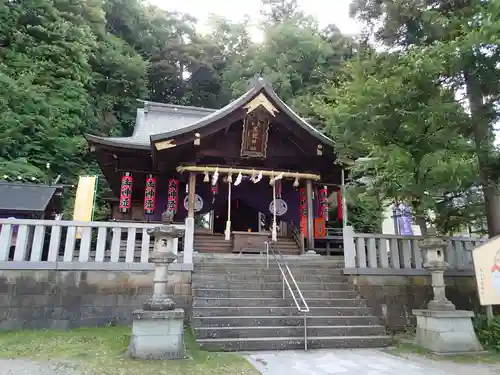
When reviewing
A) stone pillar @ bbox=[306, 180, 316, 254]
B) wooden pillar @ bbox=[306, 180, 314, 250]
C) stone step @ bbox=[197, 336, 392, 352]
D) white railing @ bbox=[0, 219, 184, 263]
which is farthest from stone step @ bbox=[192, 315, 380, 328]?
wooden pillar @ bbox=[306, 180, 314, 250]

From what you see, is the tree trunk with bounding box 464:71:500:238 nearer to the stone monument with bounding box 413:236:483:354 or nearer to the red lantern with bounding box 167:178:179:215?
the stone monument with bounding box 413:236:483:354

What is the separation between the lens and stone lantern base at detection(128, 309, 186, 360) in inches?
210

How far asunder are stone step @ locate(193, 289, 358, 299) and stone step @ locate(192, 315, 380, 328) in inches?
27.0

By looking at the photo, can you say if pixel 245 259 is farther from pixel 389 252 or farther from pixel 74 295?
pixel 74 295

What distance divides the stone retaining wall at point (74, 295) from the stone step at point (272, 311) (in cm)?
84

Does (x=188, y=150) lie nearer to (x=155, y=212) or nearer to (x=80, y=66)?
(x=155, y=212)

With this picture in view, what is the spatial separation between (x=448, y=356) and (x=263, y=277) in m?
3.68

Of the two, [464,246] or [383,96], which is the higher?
[383,96]

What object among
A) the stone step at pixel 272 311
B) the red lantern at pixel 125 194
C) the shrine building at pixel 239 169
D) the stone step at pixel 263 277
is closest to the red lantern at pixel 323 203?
the shrine building at pixel 239 169

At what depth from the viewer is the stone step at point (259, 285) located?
762 cm

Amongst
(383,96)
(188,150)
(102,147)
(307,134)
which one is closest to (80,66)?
(102,147)

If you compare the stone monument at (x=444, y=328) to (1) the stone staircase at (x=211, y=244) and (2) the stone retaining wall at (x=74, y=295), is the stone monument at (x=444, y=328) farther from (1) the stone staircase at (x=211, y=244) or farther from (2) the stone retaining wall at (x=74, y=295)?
(1) the stone staircase at (x=211, y=244)

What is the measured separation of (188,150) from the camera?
11.6 meters

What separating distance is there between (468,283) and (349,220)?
9.65 metres
